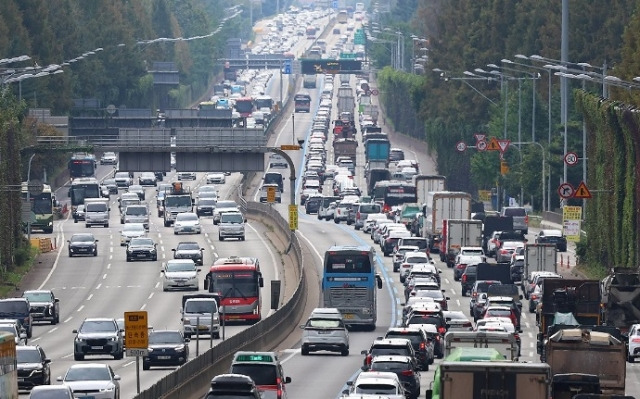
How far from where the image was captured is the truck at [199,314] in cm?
7562

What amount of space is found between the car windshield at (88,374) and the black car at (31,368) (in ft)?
13.2

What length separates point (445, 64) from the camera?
188375 mm

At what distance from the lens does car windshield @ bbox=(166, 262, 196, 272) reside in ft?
318

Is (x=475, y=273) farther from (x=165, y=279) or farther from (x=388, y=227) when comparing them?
(x=388, y=227)

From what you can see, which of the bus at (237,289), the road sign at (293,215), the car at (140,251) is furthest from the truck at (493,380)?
the car at (140,251)

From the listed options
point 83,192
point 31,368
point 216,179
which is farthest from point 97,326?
point 216,179

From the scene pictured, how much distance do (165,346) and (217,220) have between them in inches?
2858

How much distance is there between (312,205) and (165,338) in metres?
88.6

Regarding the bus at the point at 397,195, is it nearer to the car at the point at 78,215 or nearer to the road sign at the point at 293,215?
the car at the point at 78,215

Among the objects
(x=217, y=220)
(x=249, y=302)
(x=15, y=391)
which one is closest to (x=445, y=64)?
(x=217, y=220)

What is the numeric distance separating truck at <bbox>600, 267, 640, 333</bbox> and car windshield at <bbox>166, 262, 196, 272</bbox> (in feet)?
102

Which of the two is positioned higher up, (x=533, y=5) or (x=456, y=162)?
(x=533, y=5)

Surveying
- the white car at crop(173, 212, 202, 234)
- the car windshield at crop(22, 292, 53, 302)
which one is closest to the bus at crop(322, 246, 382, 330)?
the car windshield at crop(22, 292, 53, 302)

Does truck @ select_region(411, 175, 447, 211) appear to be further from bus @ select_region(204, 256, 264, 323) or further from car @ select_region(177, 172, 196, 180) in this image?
bus @ select_region(204, 256, 264, 323)
